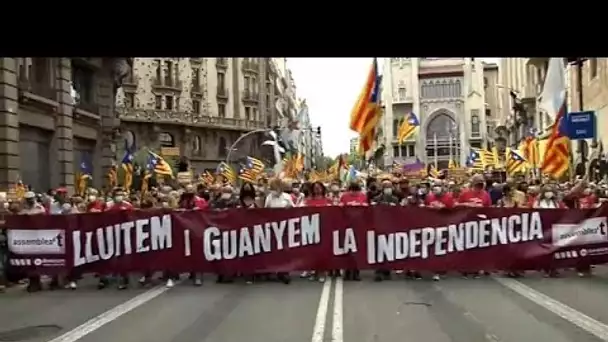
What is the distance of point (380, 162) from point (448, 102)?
15.1 metres

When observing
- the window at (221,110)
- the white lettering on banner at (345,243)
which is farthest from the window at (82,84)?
the window at (221,110)

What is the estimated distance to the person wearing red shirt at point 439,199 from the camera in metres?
16.0

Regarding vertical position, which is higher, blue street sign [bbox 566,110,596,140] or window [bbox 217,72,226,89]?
window [bbox 217,72,226,89]

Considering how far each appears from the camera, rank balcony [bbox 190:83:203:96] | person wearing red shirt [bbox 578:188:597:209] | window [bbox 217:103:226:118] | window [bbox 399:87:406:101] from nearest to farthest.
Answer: person wearing red shirt [bbox 578:188:597:209]
balcony [bbox 190:83:203:96]
window [bbox 217:103:226:118]
window [bbox 399:87:406:101]

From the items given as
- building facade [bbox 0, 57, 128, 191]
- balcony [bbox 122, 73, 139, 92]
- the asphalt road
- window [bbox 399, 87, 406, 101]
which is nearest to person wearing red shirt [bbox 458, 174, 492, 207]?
the asphalt road

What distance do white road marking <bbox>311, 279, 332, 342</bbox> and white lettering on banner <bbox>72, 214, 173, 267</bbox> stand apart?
3074mm

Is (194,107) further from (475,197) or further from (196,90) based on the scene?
(475,197)

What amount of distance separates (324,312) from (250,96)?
321ft

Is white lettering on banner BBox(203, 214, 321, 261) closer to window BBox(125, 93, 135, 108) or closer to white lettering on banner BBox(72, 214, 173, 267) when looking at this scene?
white lettering on banner BBox(72, 214, 173, 267)

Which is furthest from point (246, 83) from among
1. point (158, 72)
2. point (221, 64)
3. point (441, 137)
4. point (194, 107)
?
point (441, 137)

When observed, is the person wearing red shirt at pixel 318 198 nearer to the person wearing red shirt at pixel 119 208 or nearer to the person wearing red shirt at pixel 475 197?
the person wearing red shirt at pixel 475 197

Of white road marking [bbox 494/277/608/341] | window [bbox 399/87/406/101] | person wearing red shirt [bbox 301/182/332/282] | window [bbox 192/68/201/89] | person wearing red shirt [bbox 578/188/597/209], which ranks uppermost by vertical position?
window [bbox 399/87/406/101]

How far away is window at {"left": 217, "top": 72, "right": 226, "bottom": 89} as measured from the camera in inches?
3954
